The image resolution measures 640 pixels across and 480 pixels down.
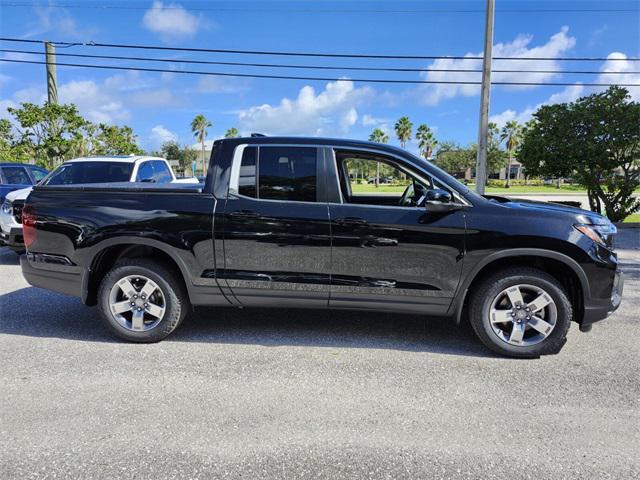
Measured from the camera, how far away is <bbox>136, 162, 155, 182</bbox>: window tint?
825 centimetres

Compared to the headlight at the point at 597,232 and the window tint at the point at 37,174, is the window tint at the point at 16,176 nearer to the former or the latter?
the window tint at the point at 37,174

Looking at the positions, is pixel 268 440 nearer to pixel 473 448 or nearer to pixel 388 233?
pixel 473 448

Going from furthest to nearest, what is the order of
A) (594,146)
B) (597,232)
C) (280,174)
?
1. (594,146)
2. (280,174)
3. (597,232)

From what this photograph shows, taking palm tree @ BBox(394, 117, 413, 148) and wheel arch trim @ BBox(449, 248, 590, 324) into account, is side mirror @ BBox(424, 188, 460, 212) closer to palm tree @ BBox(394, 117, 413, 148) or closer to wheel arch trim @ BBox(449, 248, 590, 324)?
wheel arch trim @ BBox(449, 248, 590, 324)

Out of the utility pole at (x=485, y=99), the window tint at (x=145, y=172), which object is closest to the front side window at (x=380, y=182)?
the window tint at (x=145, y=172)

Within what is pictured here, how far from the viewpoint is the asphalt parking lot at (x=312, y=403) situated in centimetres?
246

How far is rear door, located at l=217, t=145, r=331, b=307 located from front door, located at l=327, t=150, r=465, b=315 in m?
0.15

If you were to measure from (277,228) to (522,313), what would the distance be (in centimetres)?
221

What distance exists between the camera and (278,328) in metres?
4.58

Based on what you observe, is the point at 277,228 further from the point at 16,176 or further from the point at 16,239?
the point at 16,176

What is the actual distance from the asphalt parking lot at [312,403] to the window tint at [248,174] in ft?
4.67

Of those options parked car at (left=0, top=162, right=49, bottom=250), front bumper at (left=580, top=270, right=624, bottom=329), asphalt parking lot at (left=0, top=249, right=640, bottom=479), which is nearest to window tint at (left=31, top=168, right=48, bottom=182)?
parked car at (left=0, top=162, right=49, bottom=250)

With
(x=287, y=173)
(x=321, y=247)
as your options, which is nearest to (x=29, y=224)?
(x=287, y=173)

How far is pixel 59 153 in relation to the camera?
24.3 meters
